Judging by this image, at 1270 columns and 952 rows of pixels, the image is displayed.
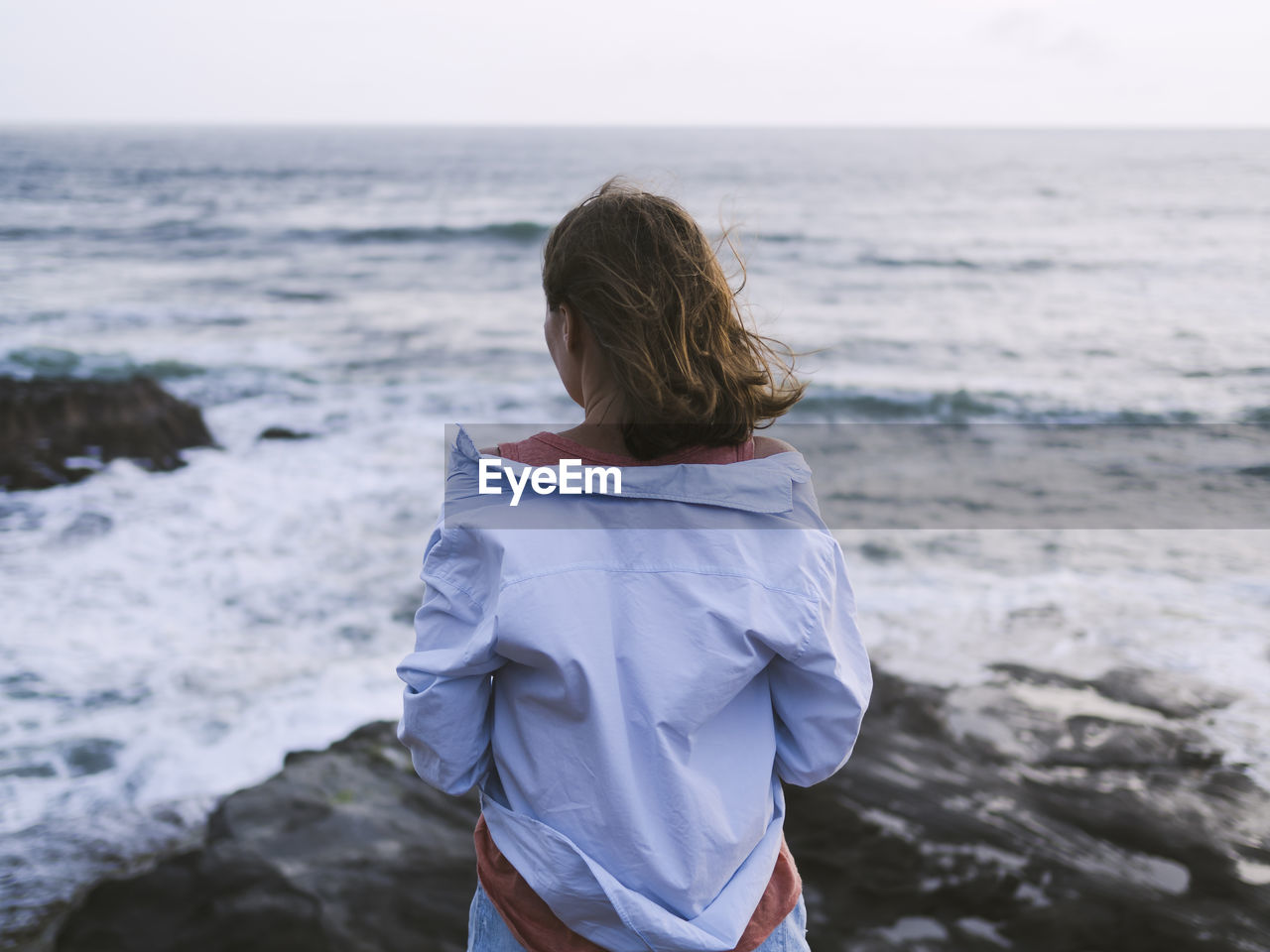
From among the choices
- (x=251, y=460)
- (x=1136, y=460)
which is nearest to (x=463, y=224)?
(x=251, y=460)

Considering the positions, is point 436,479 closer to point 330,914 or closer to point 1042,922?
point 330,914

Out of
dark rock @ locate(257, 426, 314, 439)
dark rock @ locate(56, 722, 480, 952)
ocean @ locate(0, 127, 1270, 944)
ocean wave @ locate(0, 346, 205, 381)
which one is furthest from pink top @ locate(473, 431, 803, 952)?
ocean wave @ locate(0, 346, 205, 381)

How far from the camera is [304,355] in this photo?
1296cm

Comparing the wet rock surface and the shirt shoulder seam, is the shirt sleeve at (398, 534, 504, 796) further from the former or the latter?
the wet rock surface

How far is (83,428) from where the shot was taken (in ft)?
27.5

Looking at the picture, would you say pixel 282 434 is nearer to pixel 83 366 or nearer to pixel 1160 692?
pixel 83 366

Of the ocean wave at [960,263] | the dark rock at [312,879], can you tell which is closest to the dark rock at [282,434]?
the dark rock at [312,879]

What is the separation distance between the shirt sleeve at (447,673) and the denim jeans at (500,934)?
0.61 ft

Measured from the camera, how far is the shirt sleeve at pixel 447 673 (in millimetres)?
1077

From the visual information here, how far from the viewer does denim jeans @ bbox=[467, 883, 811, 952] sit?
47.3 inches

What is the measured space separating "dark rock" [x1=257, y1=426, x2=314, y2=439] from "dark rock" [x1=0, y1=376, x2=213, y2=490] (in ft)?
1.76

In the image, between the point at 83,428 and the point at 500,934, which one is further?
the point at 83,428

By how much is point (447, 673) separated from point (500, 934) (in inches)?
15.8

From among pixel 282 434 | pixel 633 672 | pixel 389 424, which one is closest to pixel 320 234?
pixel 389 424
